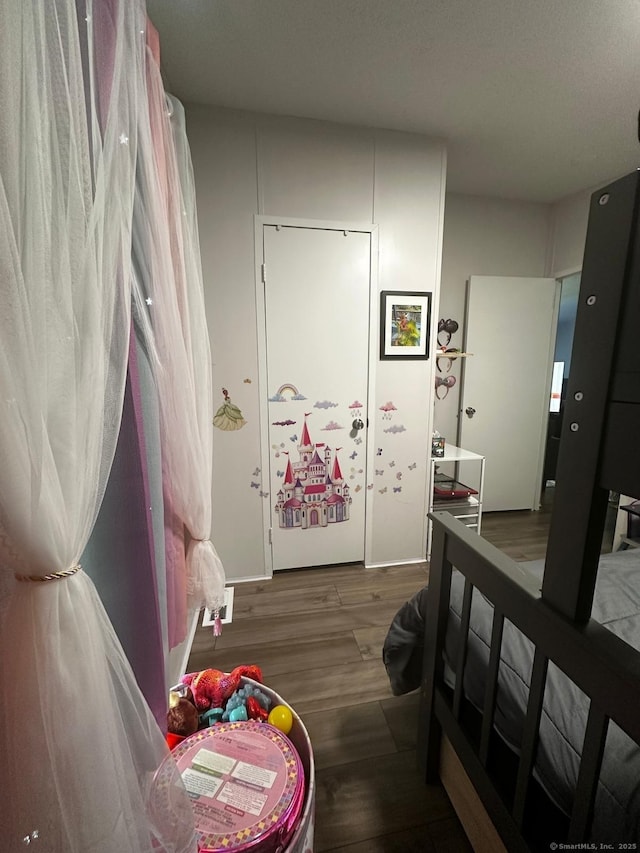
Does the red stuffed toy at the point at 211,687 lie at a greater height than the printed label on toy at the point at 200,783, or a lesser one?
lesser

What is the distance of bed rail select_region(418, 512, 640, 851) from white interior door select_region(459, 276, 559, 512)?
225 cm

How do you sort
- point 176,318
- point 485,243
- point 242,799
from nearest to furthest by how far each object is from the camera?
point 242,799, point 176,318, point 485,243

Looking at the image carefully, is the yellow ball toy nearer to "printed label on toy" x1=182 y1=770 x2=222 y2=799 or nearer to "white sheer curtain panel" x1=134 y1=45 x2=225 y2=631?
"printed label on toy" x1=182 y1=770 x2=222 y2=799

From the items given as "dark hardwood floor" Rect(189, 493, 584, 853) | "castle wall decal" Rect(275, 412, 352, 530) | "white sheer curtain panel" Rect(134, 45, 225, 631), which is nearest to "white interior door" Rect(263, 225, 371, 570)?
"castle wall decal" Rect(275, 412, 352, 530)

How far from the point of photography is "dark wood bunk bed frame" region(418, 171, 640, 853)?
0.48 m

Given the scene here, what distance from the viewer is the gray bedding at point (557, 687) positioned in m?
0.57

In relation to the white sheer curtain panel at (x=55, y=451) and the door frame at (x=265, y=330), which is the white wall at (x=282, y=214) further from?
the white sheer curtain panel at (x=55, y=451)

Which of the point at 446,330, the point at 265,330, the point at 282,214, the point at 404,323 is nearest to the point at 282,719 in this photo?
the point at 265,330

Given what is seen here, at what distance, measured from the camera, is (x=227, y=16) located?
1278 millimetres

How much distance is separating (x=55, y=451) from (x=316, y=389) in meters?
1.62

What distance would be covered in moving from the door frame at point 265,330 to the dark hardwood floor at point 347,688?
1.07ft

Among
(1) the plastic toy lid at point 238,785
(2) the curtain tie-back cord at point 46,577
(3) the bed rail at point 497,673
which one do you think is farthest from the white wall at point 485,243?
(2) the curtain tie-back cord at point 46,577

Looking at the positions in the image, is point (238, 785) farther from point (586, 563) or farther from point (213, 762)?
point (586, 563)

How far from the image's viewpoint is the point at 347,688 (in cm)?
141
